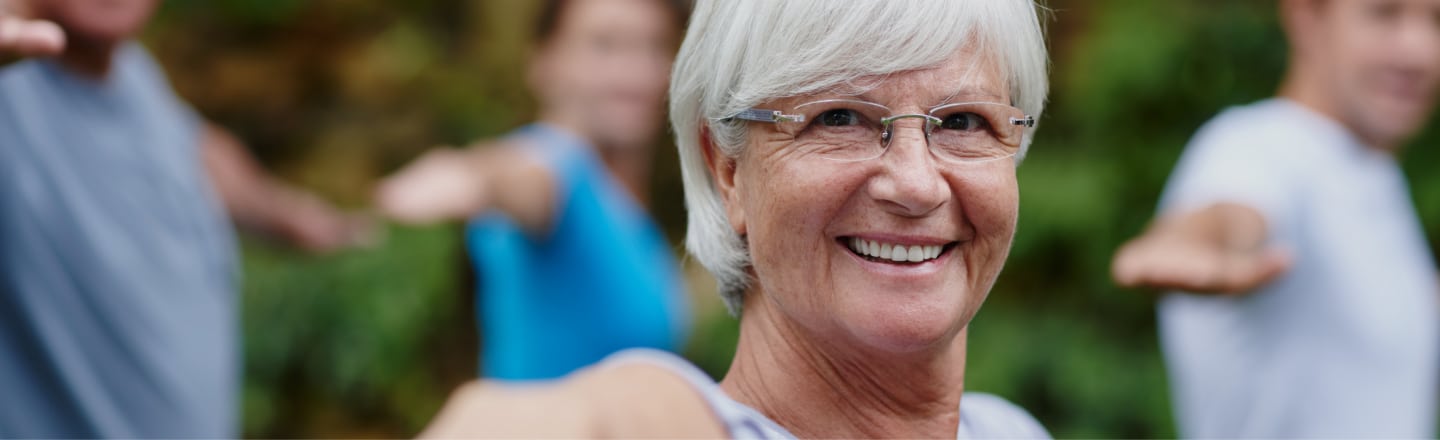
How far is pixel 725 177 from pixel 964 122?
0.69ft

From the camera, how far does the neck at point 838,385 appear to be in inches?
45.1

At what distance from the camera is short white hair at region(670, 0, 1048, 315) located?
3.41ft

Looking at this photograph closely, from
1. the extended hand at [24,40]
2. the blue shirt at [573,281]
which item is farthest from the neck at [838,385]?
the blue shirt at [573,281]

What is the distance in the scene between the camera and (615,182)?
3.13m

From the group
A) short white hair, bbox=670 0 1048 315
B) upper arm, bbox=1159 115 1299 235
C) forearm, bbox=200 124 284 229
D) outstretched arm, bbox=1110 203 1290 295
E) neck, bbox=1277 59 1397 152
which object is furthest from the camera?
forearm, bbox=200 124 284 229

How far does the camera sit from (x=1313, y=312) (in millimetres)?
2443

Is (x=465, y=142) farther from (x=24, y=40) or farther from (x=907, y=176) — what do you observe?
(x=907, y=176)

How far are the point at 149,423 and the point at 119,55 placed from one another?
56cm

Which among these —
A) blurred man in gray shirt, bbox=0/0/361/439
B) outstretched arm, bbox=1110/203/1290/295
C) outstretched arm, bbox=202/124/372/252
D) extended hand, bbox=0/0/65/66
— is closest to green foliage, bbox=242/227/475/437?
outstretched arm, bbox=202/124/372/252

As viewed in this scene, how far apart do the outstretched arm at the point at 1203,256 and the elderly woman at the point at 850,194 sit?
68cm

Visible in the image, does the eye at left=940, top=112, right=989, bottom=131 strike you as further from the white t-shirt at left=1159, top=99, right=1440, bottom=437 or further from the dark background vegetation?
the dark background vegetation

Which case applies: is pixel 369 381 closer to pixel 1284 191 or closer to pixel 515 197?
pixel 515 197

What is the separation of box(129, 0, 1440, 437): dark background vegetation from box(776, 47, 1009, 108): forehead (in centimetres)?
329

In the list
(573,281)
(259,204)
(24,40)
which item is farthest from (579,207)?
(24,40)
